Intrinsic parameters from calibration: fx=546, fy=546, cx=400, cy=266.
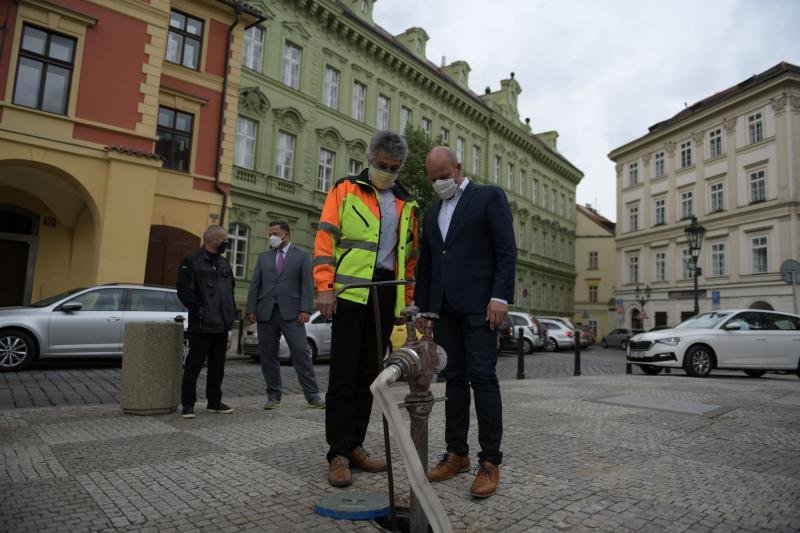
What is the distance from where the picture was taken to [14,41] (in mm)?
13336

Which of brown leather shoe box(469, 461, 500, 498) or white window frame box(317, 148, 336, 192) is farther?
white window frame box(317, 148, 336, 192)

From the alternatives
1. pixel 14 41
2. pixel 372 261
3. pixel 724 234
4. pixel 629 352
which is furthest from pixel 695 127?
pixel 372 261

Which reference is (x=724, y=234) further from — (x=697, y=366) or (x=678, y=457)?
(x=678, y=457)

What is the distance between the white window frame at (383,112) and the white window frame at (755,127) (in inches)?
900

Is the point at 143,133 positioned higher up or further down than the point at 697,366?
higher up

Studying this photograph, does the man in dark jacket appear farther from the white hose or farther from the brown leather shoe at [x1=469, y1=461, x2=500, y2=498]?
the white hose

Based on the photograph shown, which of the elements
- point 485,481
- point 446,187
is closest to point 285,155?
point 446,187

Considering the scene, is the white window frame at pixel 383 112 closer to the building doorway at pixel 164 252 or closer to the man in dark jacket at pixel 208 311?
the building doorway at pixel 164 252

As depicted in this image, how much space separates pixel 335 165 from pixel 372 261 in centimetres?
2256

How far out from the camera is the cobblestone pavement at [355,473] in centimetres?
254

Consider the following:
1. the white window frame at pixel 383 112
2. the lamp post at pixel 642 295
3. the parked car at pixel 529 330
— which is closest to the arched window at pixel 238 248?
the white window frame at pixel 383 112

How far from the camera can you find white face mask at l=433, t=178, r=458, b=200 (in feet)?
10.9

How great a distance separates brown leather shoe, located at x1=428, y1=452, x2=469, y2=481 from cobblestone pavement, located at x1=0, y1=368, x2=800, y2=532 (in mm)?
60

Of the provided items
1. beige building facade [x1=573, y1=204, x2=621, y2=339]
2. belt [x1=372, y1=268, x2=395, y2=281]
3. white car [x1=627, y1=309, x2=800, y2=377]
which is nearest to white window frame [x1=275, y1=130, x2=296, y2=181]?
white car [x1=627, y1=309, x2=800, y2=377]
